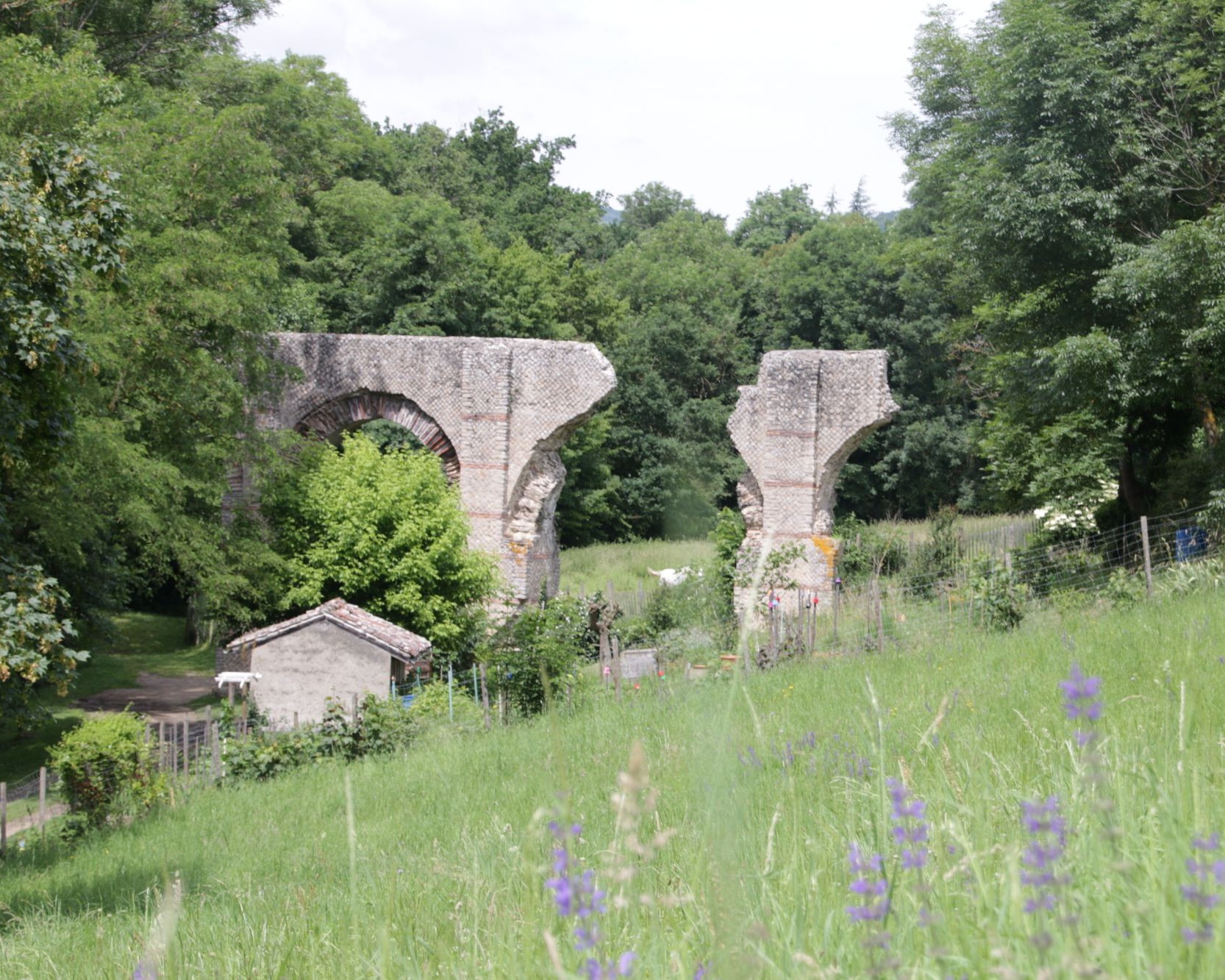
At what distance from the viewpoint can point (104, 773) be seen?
12.4 metres

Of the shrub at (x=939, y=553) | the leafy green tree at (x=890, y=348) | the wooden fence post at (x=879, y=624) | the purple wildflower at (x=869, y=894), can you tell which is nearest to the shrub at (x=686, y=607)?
the shrub at (x=939, y=553)

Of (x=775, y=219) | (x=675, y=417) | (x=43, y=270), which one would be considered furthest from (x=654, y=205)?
(x=43, y=270)

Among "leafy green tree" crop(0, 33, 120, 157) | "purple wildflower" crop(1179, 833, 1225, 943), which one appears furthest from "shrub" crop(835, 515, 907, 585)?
"purple wildflower" crop(1179, 833, 1225, 943)

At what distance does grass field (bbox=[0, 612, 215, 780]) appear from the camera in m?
17.0

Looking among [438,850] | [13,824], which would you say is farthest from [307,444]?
[438,850]

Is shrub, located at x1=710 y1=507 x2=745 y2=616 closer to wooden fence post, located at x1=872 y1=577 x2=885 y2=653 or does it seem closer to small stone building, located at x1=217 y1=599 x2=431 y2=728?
wooden fence post, located at x1=872 y1=577 x2=885 y2=653

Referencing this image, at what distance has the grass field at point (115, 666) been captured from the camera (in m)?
17.0

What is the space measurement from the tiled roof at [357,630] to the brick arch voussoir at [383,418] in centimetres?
522

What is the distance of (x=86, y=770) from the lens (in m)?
12.4

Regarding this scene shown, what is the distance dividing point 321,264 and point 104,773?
842 inches

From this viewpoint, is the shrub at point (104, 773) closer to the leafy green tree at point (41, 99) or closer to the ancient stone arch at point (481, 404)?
the leafy green tree at point (41, 99)

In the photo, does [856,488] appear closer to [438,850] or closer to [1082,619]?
[1082,619]

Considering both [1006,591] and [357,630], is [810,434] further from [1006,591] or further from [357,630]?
[357,630]

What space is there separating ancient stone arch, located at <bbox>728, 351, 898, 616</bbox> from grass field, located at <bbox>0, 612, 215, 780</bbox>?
36.9ft
